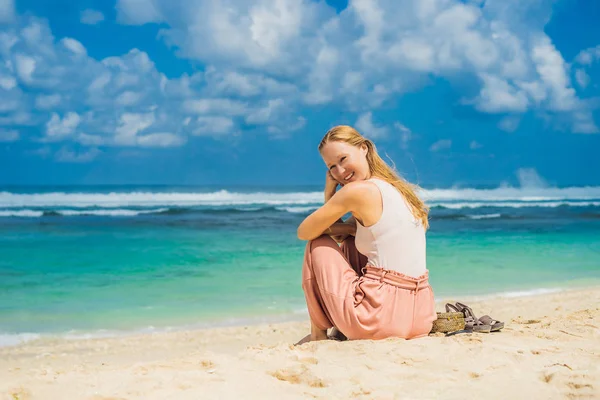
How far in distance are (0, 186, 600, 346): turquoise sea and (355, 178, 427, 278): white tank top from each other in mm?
277

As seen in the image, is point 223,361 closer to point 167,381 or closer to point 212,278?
point 167,381

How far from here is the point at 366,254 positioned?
11.3 feet

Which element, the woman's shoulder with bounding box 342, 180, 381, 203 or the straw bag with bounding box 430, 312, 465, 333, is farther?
the straw bag with bounding box 430, 312, 465, 333

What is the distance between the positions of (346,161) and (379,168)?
226mm

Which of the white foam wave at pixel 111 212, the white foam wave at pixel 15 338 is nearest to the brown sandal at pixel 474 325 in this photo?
the white foam wave at pixel 15 338

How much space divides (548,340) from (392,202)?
1.27m

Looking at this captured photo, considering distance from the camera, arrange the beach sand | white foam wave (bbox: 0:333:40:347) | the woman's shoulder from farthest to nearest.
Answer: white foam wave (bbox: 0:333:40:347)
the woman's shoulder
the beach sand

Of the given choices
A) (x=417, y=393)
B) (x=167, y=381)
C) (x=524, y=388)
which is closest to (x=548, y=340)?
(x=524, y=388)

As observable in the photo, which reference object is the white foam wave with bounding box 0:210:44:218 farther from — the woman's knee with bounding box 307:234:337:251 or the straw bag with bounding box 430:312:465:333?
the straw bag with bounding box 430:312:465:333

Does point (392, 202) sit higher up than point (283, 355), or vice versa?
point (392, 202)

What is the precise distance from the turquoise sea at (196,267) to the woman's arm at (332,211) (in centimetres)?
52

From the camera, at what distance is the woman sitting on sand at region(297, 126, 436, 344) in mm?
3275

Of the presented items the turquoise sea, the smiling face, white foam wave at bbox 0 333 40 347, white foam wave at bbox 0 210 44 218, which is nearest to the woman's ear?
the smiling face

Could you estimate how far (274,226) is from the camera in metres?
16.8
